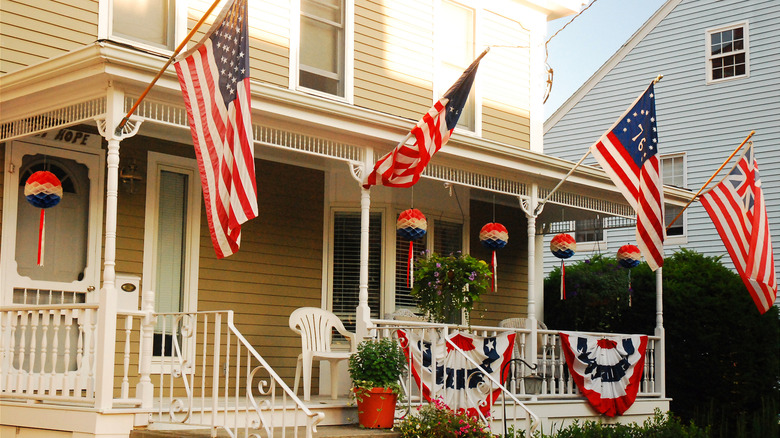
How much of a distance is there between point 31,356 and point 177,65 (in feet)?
9.03

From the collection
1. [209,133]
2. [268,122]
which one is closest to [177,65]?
[209,133]

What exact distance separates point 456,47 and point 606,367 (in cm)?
502

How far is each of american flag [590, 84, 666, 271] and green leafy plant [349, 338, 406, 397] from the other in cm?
324

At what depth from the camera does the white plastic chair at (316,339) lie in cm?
940

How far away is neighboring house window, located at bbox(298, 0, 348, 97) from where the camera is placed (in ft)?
37.9

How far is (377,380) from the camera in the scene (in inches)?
335

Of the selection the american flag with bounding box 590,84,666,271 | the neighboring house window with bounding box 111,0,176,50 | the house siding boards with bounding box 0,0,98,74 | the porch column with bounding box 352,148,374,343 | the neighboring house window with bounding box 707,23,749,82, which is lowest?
the porch column with bounding box 352,148,374,343

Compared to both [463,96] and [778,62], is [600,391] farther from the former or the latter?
[778,62]

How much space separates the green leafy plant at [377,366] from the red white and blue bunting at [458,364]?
17 cm

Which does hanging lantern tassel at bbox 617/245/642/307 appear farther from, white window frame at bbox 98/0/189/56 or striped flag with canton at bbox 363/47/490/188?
white window frame at bbox 98/0/189/56

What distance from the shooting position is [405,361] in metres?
8.88

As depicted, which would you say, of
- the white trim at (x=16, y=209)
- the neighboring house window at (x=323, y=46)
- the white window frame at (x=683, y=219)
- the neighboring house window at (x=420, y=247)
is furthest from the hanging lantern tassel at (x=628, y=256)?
the white trim at (x=16, y=209)

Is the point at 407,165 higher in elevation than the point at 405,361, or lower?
higher

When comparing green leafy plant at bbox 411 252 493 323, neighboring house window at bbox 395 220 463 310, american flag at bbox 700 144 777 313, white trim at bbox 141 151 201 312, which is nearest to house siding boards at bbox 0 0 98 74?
white trim at bbox 141 151 201 312
